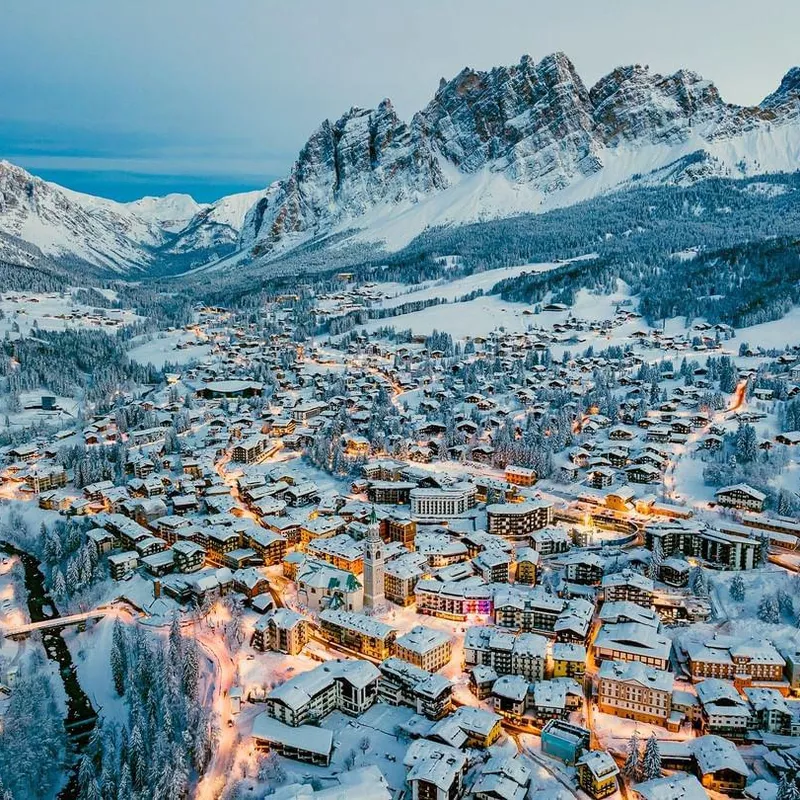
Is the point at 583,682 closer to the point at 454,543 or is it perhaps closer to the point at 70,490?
the point at 454,543

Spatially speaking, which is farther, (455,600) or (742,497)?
(742,497)

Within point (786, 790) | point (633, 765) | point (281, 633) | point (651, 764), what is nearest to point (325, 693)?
point (281, 633)

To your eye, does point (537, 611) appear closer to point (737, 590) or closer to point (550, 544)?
point (550, 544)

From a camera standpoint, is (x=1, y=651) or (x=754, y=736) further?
(x=1, y=651)

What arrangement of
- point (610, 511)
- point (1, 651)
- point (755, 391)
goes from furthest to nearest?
point (755, 391), point (610, 511), point (1, 651)

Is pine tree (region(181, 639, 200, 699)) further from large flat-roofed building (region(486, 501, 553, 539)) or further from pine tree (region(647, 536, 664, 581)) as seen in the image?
pine tree (region(647, 536, 664, 581))

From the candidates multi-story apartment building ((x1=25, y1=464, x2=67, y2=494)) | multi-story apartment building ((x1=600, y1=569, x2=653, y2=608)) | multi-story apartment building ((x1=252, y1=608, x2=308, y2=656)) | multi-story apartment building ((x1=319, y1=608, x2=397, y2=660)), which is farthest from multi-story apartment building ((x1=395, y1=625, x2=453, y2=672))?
multi-story apartment building ((x1=25, y1=464, x2=67, y2=494))

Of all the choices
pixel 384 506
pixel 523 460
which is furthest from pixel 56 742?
pixel 523 460
